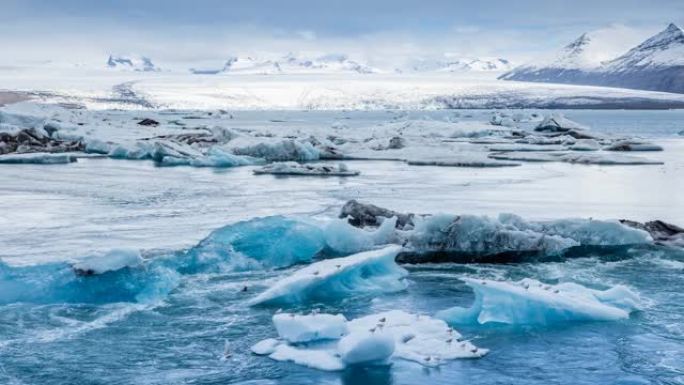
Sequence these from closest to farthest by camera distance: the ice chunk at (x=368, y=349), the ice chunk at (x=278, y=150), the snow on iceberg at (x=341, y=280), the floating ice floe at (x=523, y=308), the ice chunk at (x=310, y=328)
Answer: the ice chunk at (x=368, y=349) < the ice chunk at (x=310, y=328) < the floating ice floe at (x=523, y=308) < the snow on iceberg at (x=341, y=280) < the ice chunk at (x=278, y=150)

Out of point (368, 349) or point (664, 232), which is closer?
point (368, 349)

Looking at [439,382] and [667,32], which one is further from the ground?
[667,32]

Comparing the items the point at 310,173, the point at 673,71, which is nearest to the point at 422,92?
the point at 673,71

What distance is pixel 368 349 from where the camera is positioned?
18.3 feet

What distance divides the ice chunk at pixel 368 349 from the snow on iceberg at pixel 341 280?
67.6 inches

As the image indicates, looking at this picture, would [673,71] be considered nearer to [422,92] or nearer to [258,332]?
[422,92]

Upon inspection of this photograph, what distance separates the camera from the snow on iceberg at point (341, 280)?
7.34 meters

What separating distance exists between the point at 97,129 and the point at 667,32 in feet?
575

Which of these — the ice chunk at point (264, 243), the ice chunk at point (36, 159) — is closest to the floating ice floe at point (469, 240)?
the ice chunk at point (264, 243)

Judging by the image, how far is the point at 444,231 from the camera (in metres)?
9.28

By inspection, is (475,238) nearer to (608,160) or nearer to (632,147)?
A: (608,160)

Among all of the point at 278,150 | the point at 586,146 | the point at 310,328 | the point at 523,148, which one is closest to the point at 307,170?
the point at 278,150

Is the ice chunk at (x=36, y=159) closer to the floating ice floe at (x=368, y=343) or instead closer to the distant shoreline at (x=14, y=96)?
the floating ice floe at (x=368, y=343)

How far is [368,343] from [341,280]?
7.42 ft
